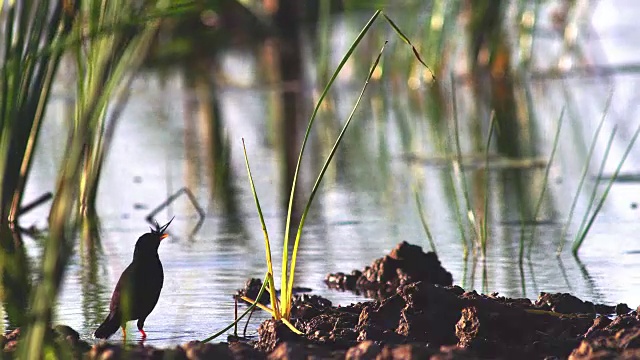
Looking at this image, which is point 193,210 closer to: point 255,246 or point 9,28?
point 255,246

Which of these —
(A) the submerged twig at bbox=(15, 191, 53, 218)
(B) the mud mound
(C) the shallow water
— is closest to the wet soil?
(C) the shallow water

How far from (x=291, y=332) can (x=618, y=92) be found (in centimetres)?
775

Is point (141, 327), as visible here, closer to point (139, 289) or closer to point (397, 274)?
point (139, 289)

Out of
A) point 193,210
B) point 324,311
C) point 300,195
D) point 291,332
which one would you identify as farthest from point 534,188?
point 291,332

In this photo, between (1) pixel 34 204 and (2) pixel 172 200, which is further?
(2) pixel 172 200

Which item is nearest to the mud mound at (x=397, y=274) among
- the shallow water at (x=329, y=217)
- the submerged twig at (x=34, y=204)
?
the shallow water at (x=329, y=217)

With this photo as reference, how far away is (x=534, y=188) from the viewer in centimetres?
622

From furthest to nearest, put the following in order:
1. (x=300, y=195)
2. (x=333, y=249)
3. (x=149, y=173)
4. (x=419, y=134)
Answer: (x=419, y=134), (x=149, y=173), (x=300, y=195), (x=333, y=249)

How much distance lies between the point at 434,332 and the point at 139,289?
69 cm

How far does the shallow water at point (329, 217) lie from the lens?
405 centimetres

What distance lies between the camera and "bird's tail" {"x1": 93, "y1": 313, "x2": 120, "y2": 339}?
330 cm

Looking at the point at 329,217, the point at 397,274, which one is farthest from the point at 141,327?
the point at 329,217

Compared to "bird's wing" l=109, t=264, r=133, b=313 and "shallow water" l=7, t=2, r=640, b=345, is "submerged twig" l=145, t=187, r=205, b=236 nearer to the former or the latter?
"shallow water" l=7, t=2, r=640, b=345

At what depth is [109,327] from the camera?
10.9 ft
